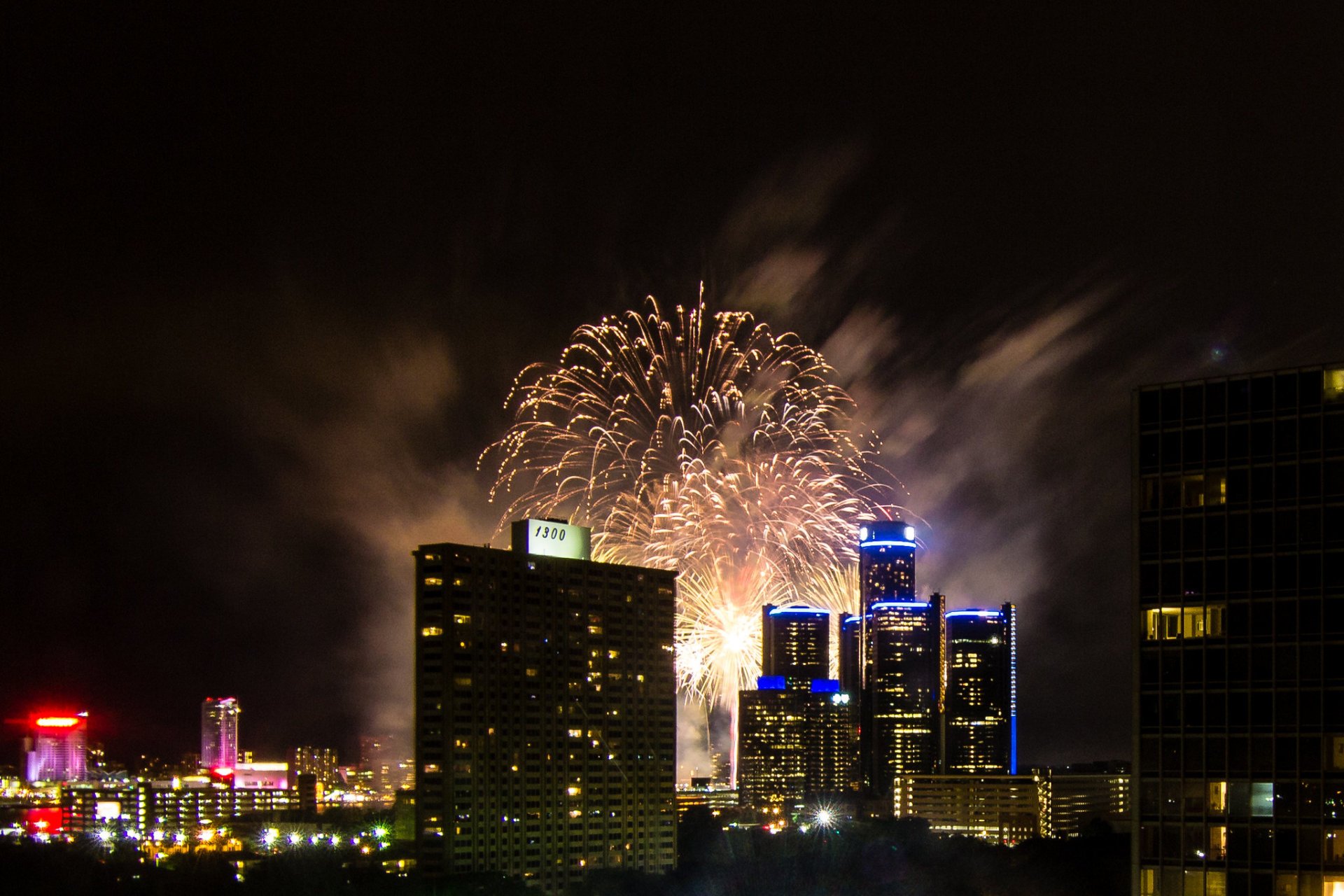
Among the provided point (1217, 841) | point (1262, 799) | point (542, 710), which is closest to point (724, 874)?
point (542, 710)

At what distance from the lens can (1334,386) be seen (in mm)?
39812

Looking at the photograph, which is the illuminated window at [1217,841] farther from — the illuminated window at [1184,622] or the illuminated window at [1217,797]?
the illuminated window at [1184,622]

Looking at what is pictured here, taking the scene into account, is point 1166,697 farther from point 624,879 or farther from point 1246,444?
point 624,879

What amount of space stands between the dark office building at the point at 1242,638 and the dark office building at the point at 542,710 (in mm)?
86482

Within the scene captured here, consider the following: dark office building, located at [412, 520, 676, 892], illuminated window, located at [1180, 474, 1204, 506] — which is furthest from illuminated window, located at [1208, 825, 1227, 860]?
dark office building, located at [412, 520, 676, 892]

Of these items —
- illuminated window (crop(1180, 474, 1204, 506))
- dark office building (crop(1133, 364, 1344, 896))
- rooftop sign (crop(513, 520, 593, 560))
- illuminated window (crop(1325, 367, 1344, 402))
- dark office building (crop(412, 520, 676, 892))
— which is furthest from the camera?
rooftop sign (crop(513, 520, 593, 560))

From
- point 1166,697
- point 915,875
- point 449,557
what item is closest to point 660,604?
point 449,557

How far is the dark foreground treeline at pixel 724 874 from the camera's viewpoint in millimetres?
103000

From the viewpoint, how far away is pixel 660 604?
148 m

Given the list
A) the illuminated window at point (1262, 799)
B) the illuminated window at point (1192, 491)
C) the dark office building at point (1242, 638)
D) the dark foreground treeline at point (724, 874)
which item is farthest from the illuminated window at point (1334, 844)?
the dark foreground treeline at point (724, 874)

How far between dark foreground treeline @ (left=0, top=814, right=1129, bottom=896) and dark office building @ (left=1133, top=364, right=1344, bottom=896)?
66687mm

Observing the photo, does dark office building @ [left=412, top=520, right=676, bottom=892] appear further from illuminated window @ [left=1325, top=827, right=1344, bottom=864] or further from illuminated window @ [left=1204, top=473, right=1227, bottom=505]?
illuminated window @ [left=1325, top=827, right=1344, bottom=864]

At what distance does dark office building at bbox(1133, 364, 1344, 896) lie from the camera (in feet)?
128

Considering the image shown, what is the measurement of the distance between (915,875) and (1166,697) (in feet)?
298
